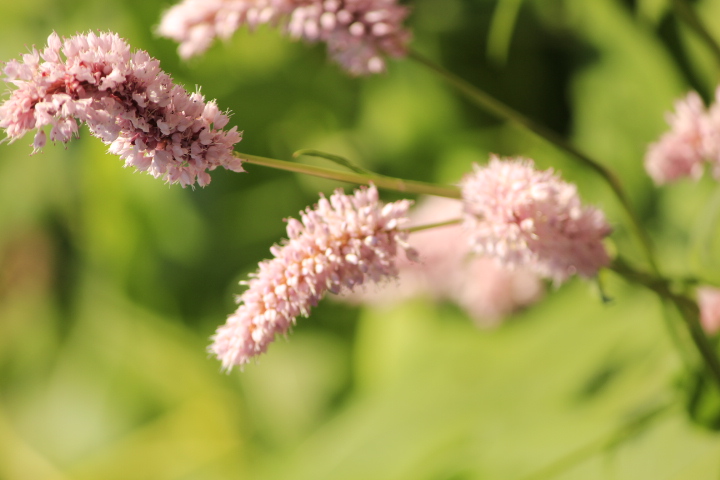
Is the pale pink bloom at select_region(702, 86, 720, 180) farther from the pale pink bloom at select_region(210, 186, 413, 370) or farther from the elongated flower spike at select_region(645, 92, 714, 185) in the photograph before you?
the pale pink bloom at select_region(210, 186, 413, 370)

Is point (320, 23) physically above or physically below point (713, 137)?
above

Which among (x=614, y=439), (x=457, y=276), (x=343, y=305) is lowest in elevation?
(x=614, y=439)

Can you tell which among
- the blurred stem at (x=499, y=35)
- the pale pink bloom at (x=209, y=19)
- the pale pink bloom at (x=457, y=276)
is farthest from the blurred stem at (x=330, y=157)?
the blurred stem at (x=499, y=35)

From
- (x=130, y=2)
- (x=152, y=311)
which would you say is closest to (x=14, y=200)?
(x=152, y=311)

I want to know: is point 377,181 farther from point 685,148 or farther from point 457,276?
point 457,276

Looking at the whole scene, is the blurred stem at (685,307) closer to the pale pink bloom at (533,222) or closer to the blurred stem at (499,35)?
the pale pink bloom at (533,222)

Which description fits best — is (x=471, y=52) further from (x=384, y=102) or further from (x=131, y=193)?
(x=131, y=193)

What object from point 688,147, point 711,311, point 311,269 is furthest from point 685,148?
point 311,269
